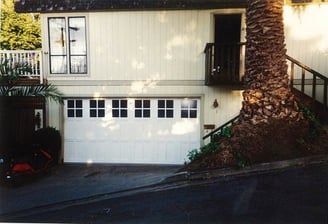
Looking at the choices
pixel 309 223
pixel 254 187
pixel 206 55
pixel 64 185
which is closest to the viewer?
pixel 309 223

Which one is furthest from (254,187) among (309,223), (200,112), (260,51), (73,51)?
(73,51)

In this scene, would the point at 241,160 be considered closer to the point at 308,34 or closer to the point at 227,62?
the point at 227,62

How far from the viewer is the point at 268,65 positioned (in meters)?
8.37

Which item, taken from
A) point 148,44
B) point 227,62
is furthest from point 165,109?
point 227,62

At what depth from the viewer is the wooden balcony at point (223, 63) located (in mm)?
10234

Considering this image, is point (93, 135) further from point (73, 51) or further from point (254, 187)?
point (254, 187)

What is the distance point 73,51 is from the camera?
11633 mm

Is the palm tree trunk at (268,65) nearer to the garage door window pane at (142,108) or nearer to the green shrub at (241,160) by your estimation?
the green shrub at (241,160)

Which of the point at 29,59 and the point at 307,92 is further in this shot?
the point at 29,59

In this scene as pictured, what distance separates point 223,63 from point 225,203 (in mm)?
5136

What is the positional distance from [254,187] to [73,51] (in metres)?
7.62

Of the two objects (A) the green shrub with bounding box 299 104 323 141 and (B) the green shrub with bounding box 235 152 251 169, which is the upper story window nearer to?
(B) the green shrub with bounding box 235 152 251 169

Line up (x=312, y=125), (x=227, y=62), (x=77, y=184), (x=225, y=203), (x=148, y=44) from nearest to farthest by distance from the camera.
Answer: (x=225, y=203) → (x=312, y=125) → (x=77, y=184) → (x=227, y=62) → (x=148, y=44)

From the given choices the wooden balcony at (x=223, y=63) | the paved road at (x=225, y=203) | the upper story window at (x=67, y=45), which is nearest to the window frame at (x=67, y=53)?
the upper story window at (x=67, y=45)
